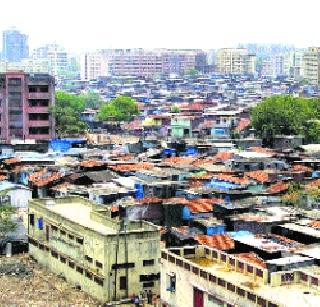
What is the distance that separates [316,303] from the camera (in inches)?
642

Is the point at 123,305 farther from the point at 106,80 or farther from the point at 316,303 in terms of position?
the point at 106,80

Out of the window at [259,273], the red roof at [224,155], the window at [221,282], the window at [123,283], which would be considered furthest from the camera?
the red roof at [224,155]

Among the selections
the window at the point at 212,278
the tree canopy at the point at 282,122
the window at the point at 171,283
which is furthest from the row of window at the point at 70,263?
the tree canopy at the point at 282,122

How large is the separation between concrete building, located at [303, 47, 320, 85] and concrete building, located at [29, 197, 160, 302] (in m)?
96.6

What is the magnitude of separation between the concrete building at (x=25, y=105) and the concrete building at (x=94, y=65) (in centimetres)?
9921

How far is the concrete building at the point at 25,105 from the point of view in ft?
174

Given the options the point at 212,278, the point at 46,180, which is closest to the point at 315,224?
the point at 212,278

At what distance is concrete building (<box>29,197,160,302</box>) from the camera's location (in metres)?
22.7

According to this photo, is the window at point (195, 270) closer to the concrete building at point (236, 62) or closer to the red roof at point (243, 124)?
the red roof at point (243, 124)

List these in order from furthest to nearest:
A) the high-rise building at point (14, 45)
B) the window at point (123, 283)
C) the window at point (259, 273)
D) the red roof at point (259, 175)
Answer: the high-rise building at point (14, 45) → the red roof at point (259, 175) → the window at point (123, 283) → the window at point (259, 273)

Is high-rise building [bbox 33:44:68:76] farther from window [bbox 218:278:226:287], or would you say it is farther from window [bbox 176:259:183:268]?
window [bbox 218:278:226:287]

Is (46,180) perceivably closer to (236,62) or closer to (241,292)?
(241,292)

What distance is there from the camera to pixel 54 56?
176 m

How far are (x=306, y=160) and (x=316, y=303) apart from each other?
25.1 meters
